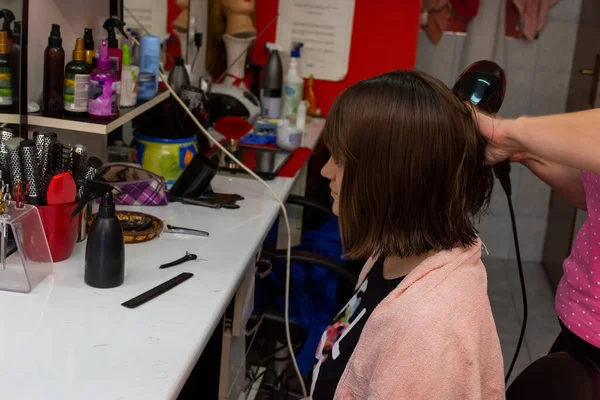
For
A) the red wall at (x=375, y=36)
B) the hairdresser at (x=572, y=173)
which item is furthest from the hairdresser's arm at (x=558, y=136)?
the red wall at (x=375, y=36)

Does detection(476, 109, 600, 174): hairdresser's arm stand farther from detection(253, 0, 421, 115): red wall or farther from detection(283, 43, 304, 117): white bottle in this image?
detection(253, 0, 421, 115): red wall

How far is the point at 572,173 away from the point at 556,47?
2.70 metres

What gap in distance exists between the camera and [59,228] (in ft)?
5.18

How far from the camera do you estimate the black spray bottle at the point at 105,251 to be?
1472mm

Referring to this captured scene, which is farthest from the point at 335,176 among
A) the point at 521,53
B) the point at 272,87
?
the point at 521,53

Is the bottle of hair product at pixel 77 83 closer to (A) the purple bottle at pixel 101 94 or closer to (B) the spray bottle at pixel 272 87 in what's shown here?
(A) the purple bottle at pixel 101 94

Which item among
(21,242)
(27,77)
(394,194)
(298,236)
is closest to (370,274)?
(394,194)

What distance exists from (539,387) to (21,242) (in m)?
1.01

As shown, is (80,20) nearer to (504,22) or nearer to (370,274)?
(370,274)

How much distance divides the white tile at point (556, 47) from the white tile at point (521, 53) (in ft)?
0.11

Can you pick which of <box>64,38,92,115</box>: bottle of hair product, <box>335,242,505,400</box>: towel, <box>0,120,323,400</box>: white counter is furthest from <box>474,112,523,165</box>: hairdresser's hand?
<box>64,38,92,115</box>: bottle of hair product

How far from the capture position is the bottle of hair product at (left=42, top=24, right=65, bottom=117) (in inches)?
70.1

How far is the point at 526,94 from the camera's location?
13.6 feet

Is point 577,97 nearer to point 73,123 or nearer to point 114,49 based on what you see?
point 114,49
